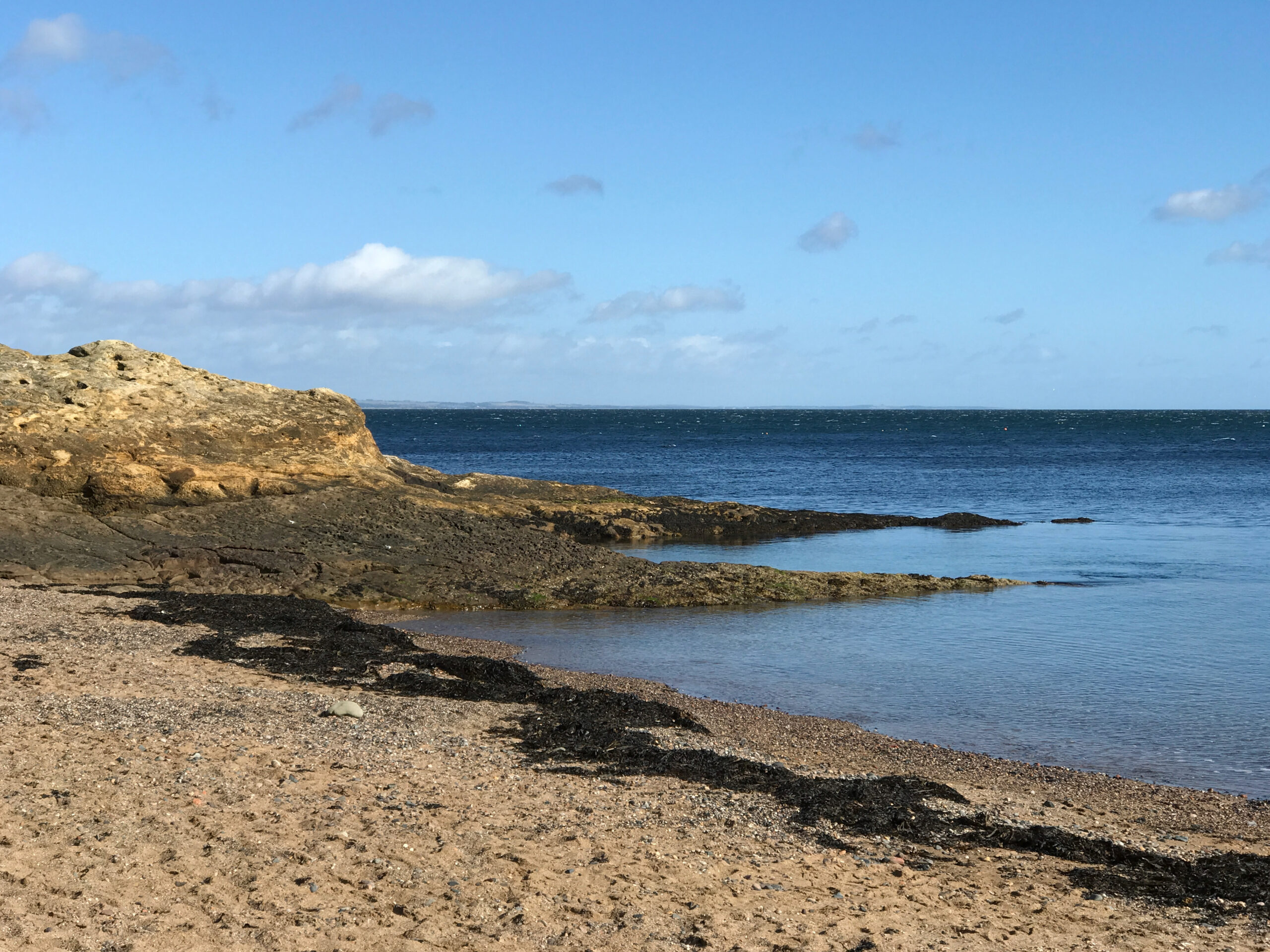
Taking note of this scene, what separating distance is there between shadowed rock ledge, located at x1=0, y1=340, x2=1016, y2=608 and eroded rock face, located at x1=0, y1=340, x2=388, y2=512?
0.14ft

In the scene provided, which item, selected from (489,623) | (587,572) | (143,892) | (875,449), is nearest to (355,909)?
(143,892)

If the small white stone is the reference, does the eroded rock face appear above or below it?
above

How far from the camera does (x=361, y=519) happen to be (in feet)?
78.9

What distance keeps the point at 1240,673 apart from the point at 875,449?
8021 centimetres

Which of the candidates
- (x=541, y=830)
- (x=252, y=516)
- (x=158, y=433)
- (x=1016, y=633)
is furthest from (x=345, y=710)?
(x=158, y=433)

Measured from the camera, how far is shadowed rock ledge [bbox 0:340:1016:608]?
2103 centimetres

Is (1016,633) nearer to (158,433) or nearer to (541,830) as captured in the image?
(541,830)

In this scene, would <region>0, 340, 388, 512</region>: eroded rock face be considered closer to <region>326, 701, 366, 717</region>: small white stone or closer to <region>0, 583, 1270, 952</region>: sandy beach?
<region>0, 583, 1270, 952</region>: sandy beach

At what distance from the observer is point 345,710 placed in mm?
12016

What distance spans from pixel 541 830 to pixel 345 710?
4181mm

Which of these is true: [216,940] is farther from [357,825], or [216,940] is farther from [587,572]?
[587,572]

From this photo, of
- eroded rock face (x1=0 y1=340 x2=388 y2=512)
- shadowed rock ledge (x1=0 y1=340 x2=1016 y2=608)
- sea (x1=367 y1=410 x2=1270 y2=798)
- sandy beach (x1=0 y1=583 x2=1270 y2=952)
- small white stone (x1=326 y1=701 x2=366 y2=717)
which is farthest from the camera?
eroded rock face (x1=0 y1=340 x2=388 y2=512)

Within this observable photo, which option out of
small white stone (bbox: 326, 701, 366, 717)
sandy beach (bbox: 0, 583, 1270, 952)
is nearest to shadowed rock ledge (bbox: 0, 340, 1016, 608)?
sandy beach (bbox: 0, 583, 1270, 952)

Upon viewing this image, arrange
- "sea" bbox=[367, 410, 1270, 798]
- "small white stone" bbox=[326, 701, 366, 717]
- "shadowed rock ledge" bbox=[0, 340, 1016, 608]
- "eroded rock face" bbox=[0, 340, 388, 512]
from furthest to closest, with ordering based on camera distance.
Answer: "eroded rock face" bbox=[0, 340, 388, 512], "shadowed rock ledge" bbox=[0, 340, 1016, 608], "sea" bbox=[367, 410, 1270, 798], "small white stone" bbox=[326, 701, 366, 717]
